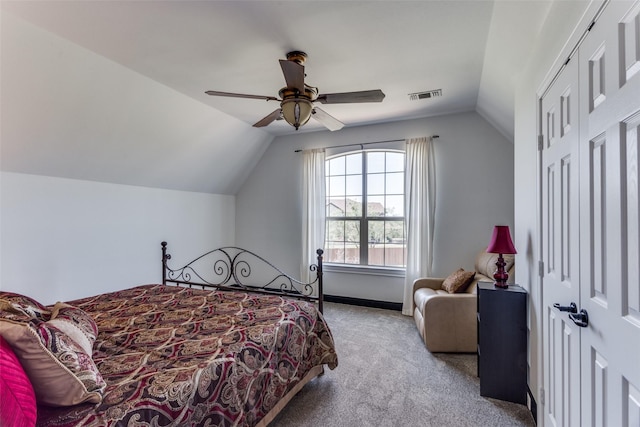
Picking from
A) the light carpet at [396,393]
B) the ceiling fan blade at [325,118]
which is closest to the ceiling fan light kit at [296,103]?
the ceiling fan blade at [325,118]

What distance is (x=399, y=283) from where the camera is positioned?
14.6 ft

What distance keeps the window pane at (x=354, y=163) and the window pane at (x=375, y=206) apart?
1.66ft

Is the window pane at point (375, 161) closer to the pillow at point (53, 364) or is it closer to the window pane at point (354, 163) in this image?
the window pane at point (354, 163)

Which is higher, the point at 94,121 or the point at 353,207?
the point at 94,121

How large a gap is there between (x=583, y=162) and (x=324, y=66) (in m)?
2.21

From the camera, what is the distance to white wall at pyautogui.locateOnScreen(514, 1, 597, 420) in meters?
1.57

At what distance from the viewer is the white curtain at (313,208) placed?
4898mm

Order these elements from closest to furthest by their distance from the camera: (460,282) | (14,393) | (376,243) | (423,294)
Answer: (14,393) → (460,282) → (423,294) → (376,243)

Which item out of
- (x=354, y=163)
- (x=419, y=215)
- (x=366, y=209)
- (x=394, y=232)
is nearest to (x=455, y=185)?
(x=419, y=215)

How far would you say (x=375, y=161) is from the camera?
15.6ft

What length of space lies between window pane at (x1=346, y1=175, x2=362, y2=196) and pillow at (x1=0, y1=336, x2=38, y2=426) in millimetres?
4257

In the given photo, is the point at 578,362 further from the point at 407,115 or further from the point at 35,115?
the point at 35,115

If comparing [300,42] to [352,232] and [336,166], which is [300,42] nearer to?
[336,166]

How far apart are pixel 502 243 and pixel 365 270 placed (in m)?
2.48
